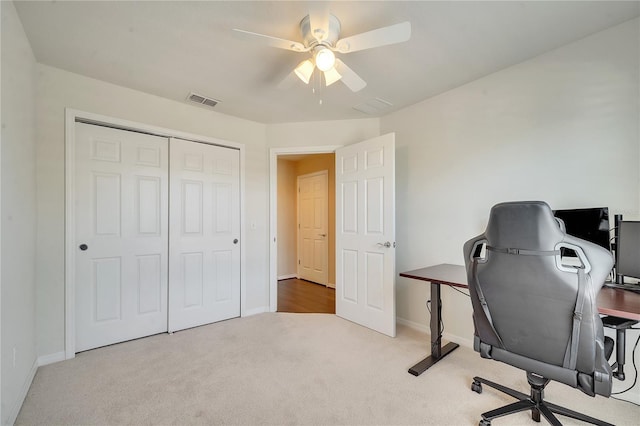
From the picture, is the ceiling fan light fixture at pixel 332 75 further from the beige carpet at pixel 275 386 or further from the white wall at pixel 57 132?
the beige carpet at pixel 275 386

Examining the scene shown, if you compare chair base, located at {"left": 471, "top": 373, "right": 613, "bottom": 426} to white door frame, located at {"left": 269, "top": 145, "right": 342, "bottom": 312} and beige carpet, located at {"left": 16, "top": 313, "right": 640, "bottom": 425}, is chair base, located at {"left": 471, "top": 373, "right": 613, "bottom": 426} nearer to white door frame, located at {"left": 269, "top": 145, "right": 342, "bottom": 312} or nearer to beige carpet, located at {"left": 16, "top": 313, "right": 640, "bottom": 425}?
beige carpet, located at {"left": 16, "top": 313, "right": 640, "bottom": 425}

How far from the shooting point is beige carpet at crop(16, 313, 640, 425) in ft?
5.45

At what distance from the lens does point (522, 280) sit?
53.4 inches

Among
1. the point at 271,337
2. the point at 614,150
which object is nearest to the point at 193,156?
the point at 271,337

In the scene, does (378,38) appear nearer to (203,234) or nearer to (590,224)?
(590,224)

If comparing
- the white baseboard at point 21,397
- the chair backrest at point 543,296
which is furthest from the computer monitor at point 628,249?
the white baseboard at point 21,397

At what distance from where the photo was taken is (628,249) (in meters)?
1.62

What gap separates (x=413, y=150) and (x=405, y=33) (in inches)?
67.5

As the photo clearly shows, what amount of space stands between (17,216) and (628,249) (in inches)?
146

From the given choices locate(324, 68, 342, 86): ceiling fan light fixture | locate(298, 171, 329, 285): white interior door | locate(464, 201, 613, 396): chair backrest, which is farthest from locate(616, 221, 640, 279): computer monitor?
locate(298, 171, 329, 285): white interior door

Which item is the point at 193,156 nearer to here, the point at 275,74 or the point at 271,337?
the point at 275,74

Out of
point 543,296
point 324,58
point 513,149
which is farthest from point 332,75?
point 543,296

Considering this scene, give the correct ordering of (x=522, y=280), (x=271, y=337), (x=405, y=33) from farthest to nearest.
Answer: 1. (x=271, y=337)
2. (x=405, y=33)
3. (x=522, y=280)

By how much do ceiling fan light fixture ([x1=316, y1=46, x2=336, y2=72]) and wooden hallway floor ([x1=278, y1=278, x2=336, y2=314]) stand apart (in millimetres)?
2850
